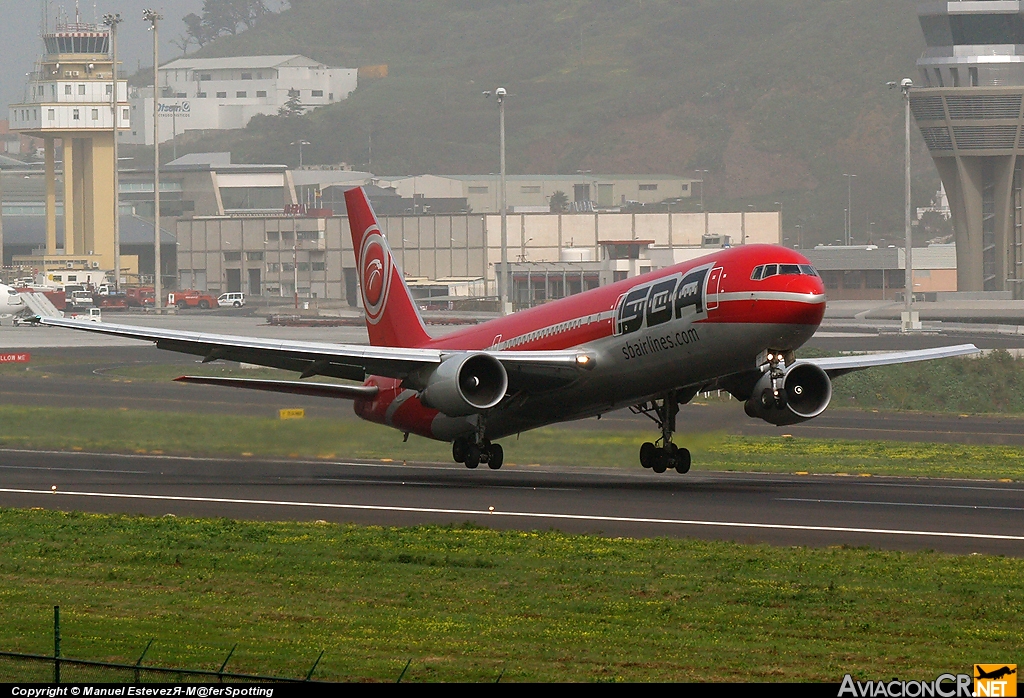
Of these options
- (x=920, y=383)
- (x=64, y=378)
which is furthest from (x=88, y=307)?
(x=920, y=383)

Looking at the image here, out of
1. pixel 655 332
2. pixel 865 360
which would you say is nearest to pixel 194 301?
pixel 865 360

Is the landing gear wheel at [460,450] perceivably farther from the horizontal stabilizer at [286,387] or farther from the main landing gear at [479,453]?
the horizontal stabilizer at [286,387]

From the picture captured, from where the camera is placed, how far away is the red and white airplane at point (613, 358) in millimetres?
36906

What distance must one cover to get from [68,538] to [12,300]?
10558cm

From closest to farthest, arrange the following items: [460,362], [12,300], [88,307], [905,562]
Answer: [905,562]
[460,362]
[12,300]
[88,307]

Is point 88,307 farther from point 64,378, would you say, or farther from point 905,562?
point 905,562

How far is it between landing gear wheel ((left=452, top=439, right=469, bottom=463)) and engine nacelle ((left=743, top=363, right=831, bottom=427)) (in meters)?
8.91

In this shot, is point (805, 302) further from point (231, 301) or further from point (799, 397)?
point (231, 301)

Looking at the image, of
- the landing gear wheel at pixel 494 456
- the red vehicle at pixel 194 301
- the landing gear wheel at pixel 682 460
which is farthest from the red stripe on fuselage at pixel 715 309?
the red vehicle at pixel 194 301

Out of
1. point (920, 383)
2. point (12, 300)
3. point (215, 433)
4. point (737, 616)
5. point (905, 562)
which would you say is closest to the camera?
point (737, 616)

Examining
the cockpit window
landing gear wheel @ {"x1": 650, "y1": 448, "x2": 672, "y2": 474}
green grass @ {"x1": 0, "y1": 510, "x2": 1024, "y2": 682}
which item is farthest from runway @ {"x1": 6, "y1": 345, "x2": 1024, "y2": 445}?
green grass @ {"x1": 0, "y1": 510, "x2": 1024, "y2": 682}

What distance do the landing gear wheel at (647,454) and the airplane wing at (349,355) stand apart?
422 cm

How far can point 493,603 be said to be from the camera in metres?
23.4

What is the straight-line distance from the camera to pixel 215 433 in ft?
167
